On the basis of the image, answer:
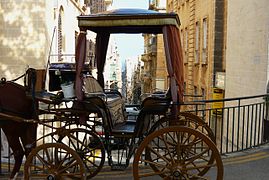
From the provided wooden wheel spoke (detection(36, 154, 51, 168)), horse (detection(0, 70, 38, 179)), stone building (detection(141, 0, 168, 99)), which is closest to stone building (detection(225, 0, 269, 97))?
horse (detection(0, 70, 38, 179))

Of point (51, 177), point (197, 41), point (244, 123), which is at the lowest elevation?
point (244, 123)

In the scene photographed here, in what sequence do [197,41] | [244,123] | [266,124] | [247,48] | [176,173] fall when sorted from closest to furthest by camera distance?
[176,173], [266,124], [244,123], [247,48], [197,41]

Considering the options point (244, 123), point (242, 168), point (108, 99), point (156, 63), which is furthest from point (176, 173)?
point (156, 63)

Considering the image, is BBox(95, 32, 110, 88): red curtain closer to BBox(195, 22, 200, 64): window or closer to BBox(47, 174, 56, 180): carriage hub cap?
BBox(47, 174, 56, 180): carriage hub cap

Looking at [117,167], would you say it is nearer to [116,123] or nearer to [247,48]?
[116,123]

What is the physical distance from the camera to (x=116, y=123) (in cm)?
676

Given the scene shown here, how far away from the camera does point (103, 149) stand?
630 cm

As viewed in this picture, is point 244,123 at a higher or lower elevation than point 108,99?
lower

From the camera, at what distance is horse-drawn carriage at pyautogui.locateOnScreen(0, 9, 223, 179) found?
216 inches

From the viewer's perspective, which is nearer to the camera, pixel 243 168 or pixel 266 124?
pixel 243 168

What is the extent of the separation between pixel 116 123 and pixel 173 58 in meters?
1.72

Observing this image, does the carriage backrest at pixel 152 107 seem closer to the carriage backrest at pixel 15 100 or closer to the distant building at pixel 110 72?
the carriage backrest at pixel 15 100

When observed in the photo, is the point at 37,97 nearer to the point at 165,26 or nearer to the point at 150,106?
the point at 150,106

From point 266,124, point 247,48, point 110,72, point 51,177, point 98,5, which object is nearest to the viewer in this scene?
point 51,177
